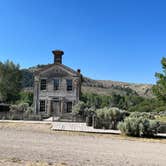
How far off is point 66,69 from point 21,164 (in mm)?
28273

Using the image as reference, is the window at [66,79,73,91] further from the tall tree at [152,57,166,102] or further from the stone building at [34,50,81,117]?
the tall tree at [152,57,166,102]

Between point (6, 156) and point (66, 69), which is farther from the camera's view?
point (66, 69)

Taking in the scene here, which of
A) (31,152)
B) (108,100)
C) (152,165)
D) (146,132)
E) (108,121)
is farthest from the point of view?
(108,100)

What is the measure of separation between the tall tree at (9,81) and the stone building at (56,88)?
20021mm

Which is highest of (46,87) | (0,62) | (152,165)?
(0,62)

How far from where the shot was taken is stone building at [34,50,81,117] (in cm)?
3531

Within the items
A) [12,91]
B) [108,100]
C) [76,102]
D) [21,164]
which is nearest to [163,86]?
[76,102]

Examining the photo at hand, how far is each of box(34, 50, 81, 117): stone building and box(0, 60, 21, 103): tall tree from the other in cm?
2002

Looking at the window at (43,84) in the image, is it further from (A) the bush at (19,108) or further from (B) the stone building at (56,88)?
(A) the bush at (19,108)

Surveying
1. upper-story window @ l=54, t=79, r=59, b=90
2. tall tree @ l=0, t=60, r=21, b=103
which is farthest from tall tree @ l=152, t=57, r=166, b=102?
tall tree @ l=0, t=60, r=21, b=103

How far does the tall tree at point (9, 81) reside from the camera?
53906 mm

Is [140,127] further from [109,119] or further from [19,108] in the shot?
[19,108]

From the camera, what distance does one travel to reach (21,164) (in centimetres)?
737

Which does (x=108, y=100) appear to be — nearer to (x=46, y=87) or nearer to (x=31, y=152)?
(x=46, y=87)
